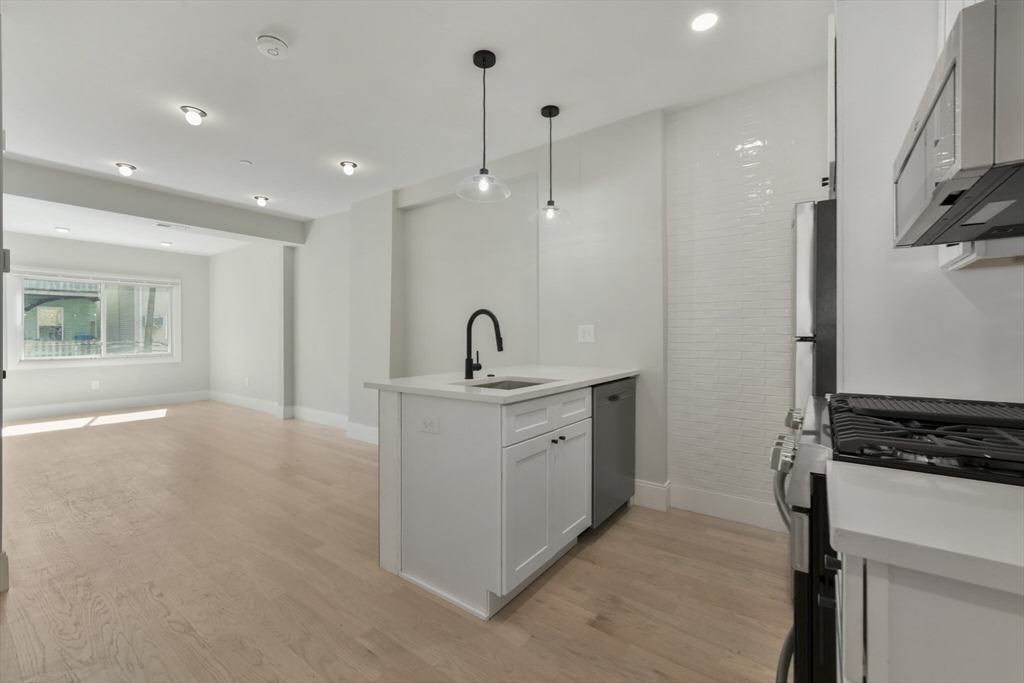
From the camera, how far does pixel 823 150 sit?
236cm

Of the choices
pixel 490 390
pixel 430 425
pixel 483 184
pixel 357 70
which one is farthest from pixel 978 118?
pixel 357 70

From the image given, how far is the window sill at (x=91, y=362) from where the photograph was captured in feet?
19.8

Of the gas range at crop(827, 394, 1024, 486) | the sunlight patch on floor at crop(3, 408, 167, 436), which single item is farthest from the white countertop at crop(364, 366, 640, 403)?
the sunlight patch on floor at crop(3, 408, 167, 436)

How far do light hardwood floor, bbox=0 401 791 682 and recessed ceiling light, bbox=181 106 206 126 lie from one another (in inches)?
103

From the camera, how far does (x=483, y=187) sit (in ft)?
7.16

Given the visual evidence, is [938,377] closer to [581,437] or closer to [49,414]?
[581,437]

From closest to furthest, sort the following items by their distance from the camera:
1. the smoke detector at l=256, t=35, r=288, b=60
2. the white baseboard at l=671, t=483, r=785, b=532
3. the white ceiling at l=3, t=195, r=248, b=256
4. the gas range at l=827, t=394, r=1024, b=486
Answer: the gas range at l=827, t=394, r=1024, b=486
the smoke detector at l=256, t=35, r=288, b=60
the white baseboard at l=671, t=483, r=785, b=532
the white ceiling at l=3, t=195, r=248, b=256

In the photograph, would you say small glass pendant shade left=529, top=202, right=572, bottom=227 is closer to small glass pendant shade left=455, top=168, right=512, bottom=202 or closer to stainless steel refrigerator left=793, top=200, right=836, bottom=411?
small glass pendant shade left=455, top=168, right=512, bottom=202

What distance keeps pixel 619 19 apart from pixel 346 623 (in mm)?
2906

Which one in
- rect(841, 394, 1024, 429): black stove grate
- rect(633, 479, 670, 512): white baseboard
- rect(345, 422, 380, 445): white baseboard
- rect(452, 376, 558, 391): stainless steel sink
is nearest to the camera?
rect(841, 394, 1024, 429): black stove grate

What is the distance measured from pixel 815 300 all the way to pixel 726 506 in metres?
1.40

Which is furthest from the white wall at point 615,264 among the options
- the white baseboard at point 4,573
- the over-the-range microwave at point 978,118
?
the white baseboard at point 4,573

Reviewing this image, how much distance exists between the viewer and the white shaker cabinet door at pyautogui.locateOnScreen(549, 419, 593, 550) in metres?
2.02

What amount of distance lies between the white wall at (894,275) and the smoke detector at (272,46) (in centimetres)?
241
